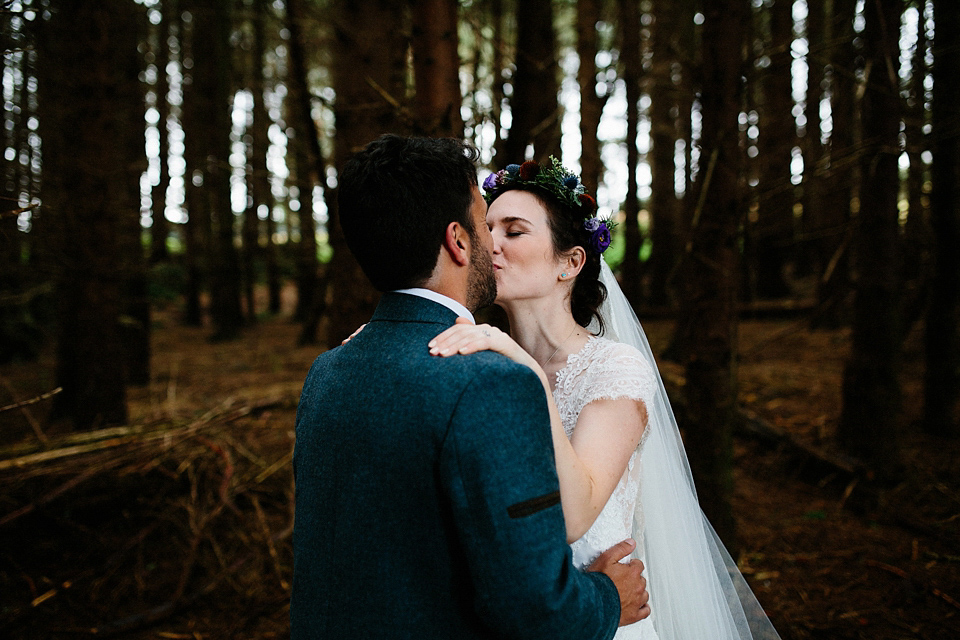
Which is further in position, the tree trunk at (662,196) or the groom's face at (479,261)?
the tree trunk at (662,196)

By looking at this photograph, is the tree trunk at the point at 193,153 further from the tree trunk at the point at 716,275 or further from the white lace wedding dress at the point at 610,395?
the white lace wedding dress at the point at 610,395

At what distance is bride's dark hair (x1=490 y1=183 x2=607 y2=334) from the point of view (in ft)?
7.81

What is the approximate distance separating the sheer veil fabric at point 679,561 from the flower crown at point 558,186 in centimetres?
67

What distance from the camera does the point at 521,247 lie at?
2316mm

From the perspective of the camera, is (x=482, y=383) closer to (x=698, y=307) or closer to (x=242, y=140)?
(x=698, y=307)

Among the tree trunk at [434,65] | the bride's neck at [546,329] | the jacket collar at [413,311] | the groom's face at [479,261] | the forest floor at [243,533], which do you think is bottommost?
the forest floor at [243,533]

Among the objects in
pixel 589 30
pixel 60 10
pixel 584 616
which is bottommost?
pixel 584 616

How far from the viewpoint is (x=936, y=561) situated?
380cm

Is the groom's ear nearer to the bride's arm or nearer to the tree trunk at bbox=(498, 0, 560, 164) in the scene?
the bride's arm

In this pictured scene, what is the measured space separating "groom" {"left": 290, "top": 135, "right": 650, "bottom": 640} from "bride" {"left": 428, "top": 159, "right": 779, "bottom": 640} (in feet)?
2.10

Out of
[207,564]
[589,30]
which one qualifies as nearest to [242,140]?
[589,30]

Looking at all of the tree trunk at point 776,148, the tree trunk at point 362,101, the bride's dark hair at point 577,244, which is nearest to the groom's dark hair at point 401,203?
the bride's dark hair at point 577,244

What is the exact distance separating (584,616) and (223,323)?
540 inches

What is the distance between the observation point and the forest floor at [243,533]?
3545 mm
